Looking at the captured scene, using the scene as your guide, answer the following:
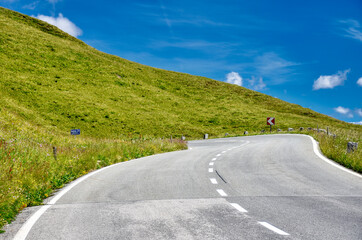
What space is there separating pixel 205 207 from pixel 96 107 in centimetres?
4382

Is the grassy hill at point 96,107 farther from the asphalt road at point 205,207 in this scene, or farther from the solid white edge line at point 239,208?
the solid white edge line at point 239,208

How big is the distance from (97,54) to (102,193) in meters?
76.9

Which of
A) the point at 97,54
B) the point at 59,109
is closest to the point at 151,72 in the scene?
the point at 97,54

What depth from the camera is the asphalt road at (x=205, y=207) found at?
5.02m

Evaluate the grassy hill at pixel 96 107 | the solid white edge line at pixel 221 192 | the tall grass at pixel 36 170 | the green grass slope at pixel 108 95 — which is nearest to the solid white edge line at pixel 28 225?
the tall grass at pixel 36 170

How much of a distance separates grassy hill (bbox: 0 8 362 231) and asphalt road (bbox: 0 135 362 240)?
1689mm

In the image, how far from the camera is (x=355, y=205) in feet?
22.0

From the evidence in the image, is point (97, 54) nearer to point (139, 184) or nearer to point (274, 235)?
point (139, 184)

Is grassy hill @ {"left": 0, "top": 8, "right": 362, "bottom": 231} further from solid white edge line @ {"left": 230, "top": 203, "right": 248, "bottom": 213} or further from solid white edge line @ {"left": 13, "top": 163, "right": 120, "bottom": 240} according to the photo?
solid white edge line @ {"left": 230, "top": 203, "right": 248, "bottom": 213}

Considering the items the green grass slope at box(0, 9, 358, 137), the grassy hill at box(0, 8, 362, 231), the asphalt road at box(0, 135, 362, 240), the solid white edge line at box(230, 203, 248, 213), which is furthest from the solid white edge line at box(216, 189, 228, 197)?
the green grass slope at box(0, 9, 358, 137)

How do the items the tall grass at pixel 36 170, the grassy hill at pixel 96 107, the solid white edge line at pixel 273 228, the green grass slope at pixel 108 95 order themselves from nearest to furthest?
the solid white edge line at pixel 273 228, the tall grass at pixel 36 170, the grassy hill at pixel 96 107, the green grass slope at pixel 108 95

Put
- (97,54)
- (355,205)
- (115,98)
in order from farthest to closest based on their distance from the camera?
(97,54), (115,98), (355,205)

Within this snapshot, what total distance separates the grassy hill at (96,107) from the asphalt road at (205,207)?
169 cm

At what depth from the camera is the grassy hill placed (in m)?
14.2
